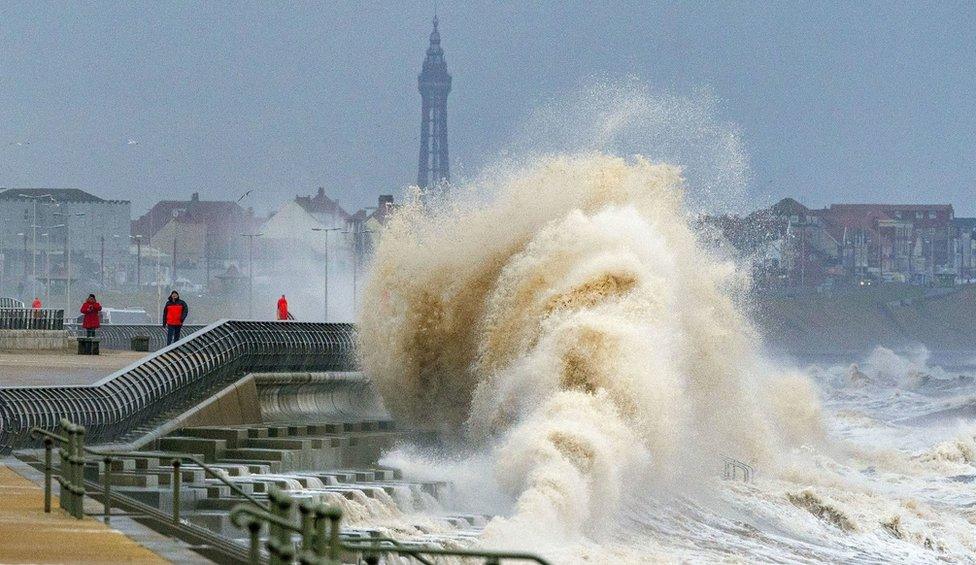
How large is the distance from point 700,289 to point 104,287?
4606 inches

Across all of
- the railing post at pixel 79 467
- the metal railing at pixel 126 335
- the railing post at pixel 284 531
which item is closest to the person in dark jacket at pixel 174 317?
the metal railing at pixel 126 335

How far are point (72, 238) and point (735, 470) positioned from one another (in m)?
131

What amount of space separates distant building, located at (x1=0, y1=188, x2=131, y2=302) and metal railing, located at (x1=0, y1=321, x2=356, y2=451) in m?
116

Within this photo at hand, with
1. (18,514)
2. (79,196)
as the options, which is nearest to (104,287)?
(79,196)

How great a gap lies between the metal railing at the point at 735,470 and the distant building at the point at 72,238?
375ft

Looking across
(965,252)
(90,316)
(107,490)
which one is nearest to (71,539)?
(107,490)

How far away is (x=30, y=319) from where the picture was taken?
36.6 metres

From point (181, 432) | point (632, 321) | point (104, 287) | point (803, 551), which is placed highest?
point (104, 287)

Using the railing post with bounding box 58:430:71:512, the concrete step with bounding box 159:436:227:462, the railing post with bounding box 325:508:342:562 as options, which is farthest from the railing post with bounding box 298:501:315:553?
the concrete step with bounding box 159:436:227:462

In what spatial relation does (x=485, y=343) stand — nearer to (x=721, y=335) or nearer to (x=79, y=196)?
(x=721, y=335)

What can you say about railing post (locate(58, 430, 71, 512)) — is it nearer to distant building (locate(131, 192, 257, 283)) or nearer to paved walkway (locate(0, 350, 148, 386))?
paved walkway (locate(0, 350, 148, 386))

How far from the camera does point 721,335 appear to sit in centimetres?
2852

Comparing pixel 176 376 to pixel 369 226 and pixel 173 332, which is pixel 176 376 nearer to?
pixel 173 332

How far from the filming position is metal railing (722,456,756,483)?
1105 inches
